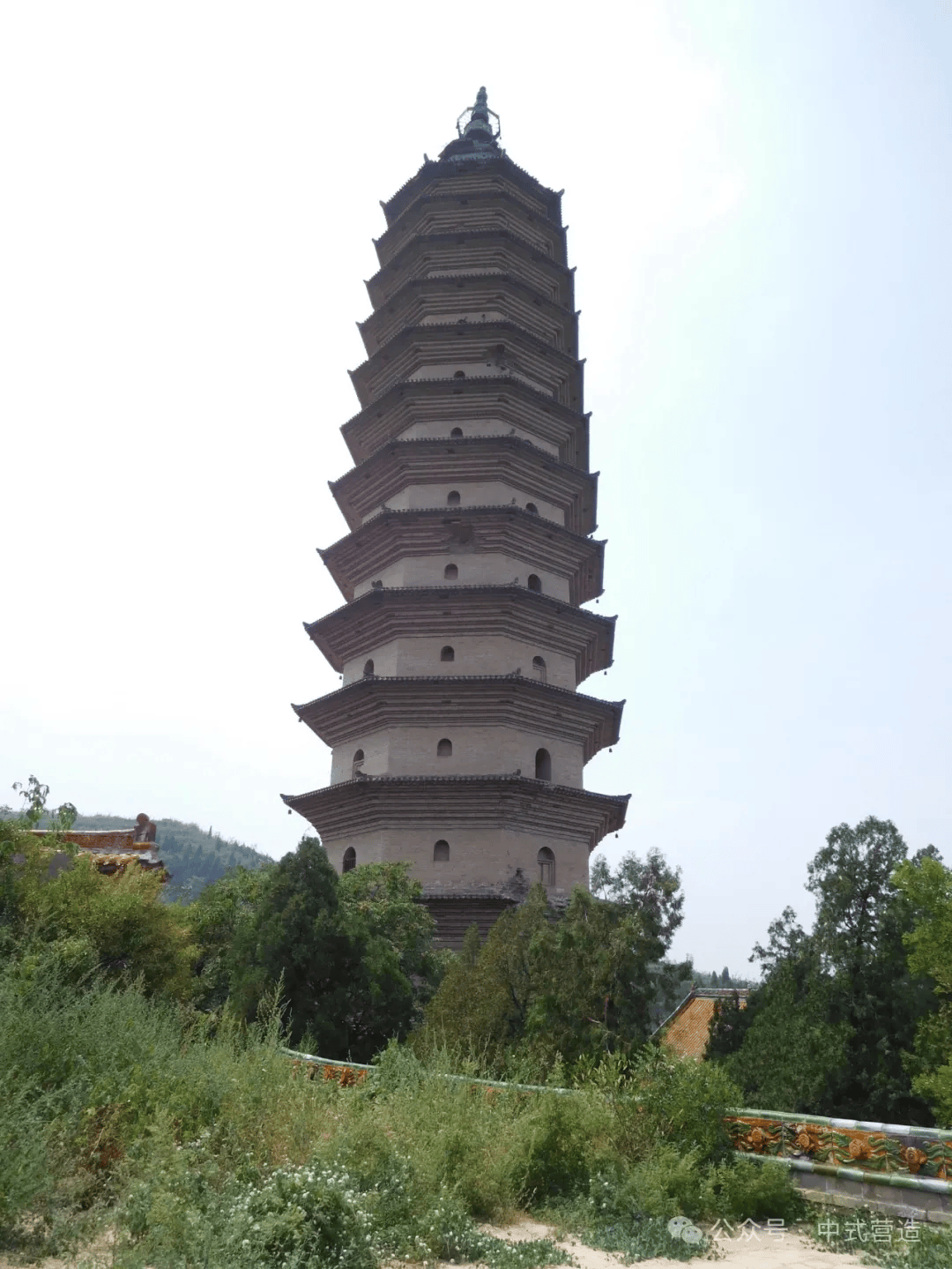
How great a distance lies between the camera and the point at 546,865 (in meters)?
17.1

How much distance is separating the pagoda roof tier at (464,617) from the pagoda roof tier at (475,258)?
330 inches

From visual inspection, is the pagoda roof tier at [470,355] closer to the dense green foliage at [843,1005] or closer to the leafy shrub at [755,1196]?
the dense green foliage at [843,1005]

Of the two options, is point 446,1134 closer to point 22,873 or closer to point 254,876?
point 22,873

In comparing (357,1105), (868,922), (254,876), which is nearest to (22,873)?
(254,876)

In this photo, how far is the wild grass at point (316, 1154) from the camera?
14.4ft

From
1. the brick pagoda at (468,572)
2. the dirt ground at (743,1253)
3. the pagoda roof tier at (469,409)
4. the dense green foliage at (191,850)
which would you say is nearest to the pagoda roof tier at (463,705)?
the brick pagoda at (468,572)

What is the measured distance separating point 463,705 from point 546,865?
3224mm

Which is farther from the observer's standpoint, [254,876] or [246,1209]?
[254,876]

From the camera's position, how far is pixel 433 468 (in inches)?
795

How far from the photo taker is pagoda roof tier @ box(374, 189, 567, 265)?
2325 centimetres

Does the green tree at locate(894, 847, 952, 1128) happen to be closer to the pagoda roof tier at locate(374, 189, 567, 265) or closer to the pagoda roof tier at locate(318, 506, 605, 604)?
the pagoda roof tier at locate(318, 506, 605, 604)

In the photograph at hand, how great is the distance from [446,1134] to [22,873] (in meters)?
6.60

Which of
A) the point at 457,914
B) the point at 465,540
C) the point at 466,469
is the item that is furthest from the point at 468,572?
the point at 457,914

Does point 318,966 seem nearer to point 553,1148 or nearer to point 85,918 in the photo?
point 85,918
